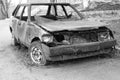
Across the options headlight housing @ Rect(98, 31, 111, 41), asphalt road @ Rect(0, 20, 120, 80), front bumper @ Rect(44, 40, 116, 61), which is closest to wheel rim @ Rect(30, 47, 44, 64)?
asphalt road @ Rect(0, 20, 120, 80)

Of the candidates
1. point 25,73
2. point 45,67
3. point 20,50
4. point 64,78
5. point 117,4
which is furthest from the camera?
point 117,4

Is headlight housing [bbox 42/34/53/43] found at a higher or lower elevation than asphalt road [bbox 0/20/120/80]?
higher

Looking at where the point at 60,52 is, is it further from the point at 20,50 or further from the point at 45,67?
the point at 20,50

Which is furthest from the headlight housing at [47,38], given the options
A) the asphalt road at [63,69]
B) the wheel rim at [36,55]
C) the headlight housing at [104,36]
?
the headlight housing at [104,36]

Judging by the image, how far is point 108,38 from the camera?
542 centimetres

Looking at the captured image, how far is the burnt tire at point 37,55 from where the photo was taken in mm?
4859

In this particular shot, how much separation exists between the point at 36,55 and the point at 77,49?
1.12 metres

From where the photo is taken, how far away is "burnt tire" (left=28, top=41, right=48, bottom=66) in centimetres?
486

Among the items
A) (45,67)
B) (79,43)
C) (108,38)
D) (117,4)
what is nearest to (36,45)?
(45,67)

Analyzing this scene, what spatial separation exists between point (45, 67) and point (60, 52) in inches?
23.4

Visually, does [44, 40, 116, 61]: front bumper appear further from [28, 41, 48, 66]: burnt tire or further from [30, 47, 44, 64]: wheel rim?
[30, 47, 44, 64]: wheel rim

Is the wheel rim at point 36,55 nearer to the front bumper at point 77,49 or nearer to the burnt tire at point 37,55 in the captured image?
the burnt tire at point 37,55

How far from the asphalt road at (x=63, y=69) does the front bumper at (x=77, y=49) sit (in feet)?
0.95

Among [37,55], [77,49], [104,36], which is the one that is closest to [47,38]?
[37,55]
